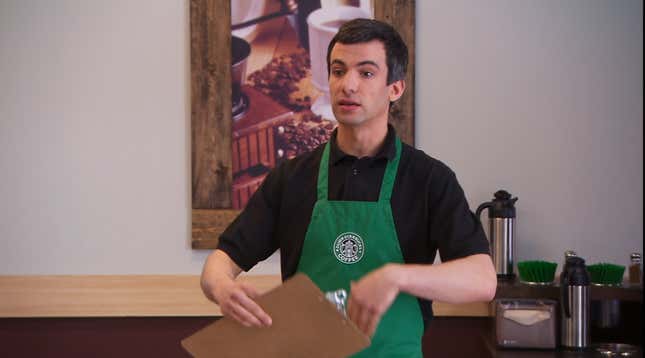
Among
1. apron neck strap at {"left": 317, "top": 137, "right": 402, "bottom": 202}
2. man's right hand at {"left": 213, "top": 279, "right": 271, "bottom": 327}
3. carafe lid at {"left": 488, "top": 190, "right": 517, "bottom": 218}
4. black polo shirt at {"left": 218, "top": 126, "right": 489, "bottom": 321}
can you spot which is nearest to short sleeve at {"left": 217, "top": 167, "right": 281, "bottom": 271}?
black polo shirt at {"left": 218, "top": 126, "right": 489, "bottom": 321}

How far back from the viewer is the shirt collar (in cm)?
162

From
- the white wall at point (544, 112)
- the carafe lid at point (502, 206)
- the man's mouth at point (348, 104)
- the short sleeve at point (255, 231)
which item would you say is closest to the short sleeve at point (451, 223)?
the man's mouth at point (348, 104)

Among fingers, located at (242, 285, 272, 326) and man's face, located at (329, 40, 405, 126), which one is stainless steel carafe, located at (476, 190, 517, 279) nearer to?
man's face, located at (329, 40, 405, 126)

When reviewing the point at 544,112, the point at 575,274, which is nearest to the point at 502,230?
the point at 575,274

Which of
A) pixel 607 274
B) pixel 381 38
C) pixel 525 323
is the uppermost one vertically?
pixel 381 38

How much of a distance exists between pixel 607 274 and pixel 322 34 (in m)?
1.38

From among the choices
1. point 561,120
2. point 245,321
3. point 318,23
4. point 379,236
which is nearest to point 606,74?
point 561,120

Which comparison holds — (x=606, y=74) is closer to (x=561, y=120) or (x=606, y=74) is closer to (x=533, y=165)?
(x=561, y=120)

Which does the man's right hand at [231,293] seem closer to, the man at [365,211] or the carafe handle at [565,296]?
the man at [365,211]

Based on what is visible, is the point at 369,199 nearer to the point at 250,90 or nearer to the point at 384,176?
the point at 384,176

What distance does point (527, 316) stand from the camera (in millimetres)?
2498

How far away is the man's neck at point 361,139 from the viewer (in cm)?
163

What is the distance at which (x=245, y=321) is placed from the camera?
1.37 meters

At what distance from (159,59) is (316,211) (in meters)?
1.54
